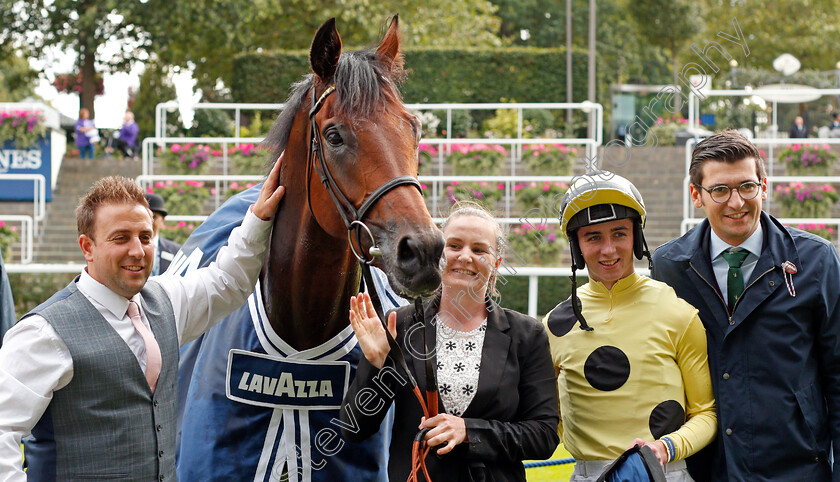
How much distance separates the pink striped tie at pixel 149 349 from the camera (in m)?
1.90

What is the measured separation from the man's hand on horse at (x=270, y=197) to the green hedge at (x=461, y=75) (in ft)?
46.7

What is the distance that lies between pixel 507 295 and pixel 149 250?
7221mm

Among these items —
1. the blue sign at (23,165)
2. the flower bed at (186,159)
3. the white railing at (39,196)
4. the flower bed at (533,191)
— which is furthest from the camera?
the blue sign at (23,165)

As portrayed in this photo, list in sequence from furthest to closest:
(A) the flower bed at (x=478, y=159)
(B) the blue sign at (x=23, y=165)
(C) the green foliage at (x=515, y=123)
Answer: (C) the green foliage at (x=515, y=123) → (B) the blue sign at (x=23, y=165) → (A) the flower bed at (x=478, y=159)

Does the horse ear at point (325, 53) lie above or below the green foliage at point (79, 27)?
below

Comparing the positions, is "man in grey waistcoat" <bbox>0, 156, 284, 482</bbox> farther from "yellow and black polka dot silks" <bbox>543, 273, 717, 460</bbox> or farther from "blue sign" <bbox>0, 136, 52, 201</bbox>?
"blue sign" <bbox>0, 136, 52, 201</bbox>

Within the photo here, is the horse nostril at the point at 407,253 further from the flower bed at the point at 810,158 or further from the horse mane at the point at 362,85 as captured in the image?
the flower bed at the point at 810,158

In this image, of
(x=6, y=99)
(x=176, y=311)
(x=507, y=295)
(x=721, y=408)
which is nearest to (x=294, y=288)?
(x=176, y=311)

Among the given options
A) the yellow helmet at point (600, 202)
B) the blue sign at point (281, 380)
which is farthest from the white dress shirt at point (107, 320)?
the yellow helmet at point (600, 202)

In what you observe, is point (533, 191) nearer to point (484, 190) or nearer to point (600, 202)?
point (484, 190)

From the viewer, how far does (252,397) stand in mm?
2252

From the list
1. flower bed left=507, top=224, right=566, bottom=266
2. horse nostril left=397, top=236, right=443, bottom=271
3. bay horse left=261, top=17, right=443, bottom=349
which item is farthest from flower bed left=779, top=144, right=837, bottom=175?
horse nostril left=397, top=236, right=443, bottom=271

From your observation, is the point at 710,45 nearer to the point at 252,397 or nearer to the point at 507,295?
the point at 252,397

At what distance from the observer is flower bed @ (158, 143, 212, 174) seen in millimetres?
10328
